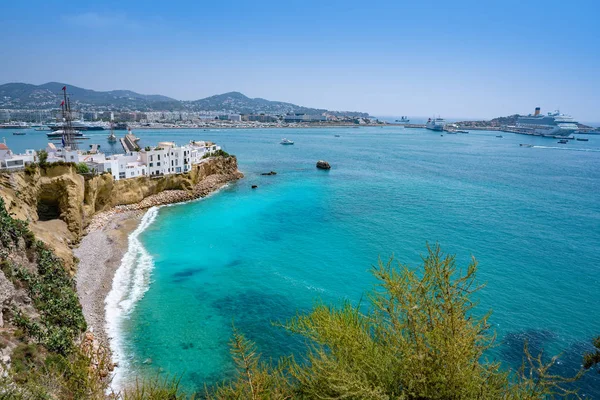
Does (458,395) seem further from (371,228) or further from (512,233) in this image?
(512,233)

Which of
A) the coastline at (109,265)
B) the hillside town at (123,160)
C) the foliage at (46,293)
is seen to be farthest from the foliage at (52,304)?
the hillside town at (123,160)

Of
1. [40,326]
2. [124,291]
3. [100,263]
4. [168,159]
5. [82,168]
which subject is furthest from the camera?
[168,159]

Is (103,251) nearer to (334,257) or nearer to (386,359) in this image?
(334,257)

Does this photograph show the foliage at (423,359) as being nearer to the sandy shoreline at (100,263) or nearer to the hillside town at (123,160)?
the sandy shoreline at (100,263)

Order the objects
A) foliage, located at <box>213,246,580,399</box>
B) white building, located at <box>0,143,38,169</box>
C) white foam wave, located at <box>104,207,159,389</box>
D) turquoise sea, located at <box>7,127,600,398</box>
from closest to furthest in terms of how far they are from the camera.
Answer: foliage, located at <box>213,246,580,399</box>
white foam wave, located at <box>104,207,159,389</box>
turquoise sea, located at <box>7,127,600,398</box>
white building, located at <box>0,143,38,169</box>

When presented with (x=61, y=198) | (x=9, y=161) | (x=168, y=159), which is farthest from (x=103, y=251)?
(x=168, y=159)

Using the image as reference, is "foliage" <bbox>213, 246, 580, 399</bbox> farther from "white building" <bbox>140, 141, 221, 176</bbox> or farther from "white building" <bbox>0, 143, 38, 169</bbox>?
"white building" <bbox>140, 141, 221, 176</bbox>

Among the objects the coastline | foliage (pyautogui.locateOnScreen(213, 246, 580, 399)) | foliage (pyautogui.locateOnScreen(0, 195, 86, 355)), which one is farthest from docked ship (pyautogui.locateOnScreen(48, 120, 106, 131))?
foliage (pyautogui.locateOnScreen(213, 246, 580, 399))
